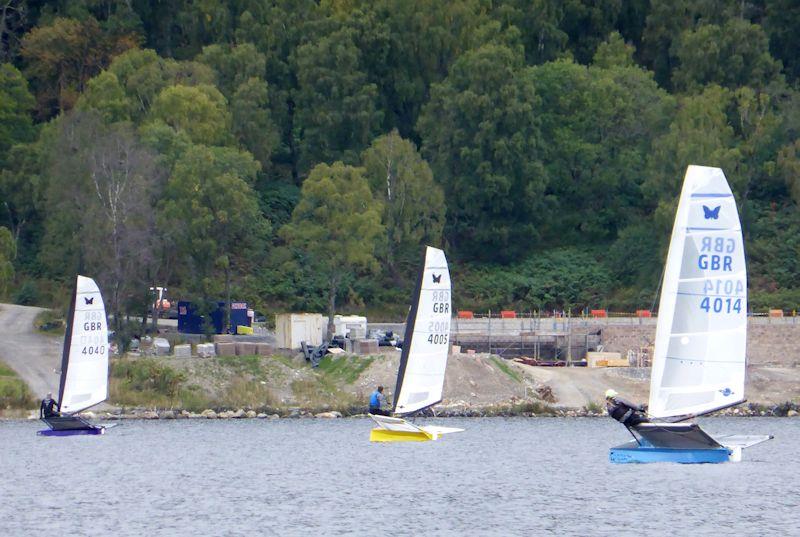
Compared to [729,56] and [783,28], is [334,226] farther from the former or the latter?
[783,28]

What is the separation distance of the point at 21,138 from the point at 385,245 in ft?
82.0

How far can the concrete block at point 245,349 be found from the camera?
73125 mm

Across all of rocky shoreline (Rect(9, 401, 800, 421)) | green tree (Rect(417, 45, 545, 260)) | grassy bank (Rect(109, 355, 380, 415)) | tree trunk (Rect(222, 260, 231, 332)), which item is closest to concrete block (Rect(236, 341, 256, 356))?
grassy bank (Rect(109, 355, 380, 415))

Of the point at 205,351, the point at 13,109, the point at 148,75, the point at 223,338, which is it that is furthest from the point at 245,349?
the point at 13,109

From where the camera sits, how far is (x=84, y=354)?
59.9m

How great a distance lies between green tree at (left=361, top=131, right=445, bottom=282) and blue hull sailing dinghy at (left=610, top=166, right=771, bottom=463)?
48.6 meters

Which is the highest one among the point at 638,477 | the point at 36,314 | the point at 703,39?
the point at 703,39

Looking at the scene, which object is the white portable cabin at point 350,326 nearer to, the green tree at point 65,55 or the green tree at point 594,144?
the green tree at point 594,144

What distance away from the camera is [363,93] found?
322 feet

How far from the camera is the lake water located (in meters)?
38.4

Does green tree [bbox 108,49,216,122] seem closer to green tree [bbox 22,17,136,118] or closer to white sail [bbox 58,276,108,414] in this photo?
green tree [bbox 22,17,136,118]

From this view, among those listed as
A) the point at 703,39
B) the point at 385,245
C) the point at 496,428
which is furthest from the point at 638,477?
the point at 703,39

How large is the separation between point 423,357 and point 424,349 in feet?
0.87

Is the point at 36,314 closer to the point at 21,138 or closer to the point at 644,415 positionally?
the point at 21,138
